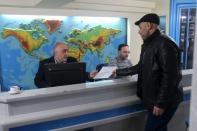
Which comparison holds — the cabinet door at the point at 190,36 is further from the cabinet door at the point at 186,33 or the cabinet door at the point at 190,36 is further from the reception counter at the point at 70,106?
the reception counter at the point at 70,106

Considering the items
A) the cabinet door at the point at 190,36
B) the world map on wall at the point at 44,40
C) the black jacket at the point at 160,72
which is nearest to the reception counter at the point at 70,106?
the black jacket at the point at 160,72

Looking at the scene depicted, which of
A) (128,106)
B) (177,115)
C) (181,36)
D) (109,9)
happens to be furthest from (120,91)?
(181,36)

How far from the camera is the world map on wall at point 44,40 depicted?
4914 millimetres

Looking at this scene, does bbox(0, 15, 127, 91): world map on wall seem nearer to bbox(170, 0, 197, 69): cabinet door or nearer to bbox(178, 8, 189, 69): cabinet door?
bbox(170, 0, 197, 69): cabinet door

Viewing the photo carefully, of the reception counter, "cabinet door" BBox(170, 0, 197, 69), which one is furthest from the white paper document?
"cabinet door" BBox(170, 0, 197, 69)

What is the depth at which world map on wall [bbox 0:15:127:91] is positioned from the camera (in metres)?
4.91

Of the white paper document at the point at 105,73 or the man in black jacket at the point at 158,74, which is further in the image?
the white paper document at the point at 105,73

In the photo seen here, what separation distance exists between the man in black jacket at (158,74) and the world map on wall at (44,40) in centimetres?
308

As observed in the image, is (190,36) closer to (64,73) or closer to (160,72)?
(160,72)

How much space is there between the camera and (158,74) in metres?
2.39

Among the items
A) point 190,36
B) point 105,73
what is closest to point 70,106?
point 105,73

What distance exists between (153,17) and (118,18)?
3.83 meters

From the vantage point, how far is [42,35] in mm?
5281

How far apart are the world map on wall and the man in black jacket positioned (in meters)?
3.08
